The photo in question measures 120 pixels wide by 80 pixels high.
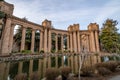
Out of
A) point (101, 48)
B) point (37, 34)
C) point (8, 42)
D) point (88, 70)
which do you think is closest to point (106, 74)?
point (88, 70)

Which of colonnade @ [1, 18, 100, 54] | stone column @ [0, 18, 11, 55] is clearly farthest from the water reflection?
colonnade @ [1, 18, 100, 54]

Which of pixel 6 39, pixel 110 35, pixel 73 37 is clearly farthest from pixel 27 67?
pixel 73 37

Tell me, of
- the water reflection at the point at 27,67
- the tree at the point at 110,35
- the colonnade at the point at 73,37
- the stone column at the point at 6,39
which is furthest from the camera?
the colonnade at the point at 73,37

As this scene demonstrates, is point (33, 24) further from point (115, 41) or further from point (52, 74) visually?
point (52, 74)

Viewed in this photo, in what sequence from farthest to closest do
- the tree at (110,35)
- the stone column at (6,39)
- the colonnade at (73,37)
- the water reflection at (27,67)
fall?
the colonnade at (73,37)
the tree at (110,35)
the stone column at (6,39)
the water reflection at (27,67)

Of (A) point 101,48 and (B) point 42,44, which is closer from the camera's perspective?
(B) point 42,44

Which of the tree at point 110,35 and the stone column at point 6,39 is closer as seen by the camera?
the stone column at point 6,39

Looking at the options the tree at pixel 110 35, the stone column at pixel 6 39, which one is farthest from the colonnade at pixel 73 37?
the stone column at pixel 6 39

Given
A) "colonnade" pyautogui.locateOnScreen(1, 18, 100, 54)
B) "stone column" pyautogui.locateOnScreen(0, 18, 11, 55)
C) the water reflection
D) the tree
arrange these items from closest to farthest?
the water reflection
"stone column" pyautogui.locateOnScreen(0, 18, 11, 55)
the tree
"colonnade" pyautogui.locateOnScreen(1, 18, 100, 54)

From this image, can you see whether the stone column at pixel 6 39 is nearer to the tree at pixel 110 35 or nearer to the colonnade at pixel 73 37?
the colonnade at pixel 73 37

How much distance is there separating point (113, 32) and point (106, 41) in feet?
12.1

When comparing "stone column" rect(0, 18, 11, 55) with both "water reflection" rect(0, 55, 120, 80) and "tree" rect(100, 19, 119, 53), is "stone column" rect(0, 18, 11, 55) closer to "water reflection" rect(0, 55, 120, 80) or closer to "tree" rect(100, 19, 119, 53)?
"water reflection" rect(0, 55, 120, 80)

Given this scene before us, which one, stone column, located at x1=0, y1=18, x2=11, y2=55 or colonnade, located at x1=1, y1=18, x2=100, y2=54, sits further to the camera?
colonnade, located at x1=1, y1=18, x2=100, y2=54

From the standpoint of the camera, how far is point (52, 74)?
5.38 meters
